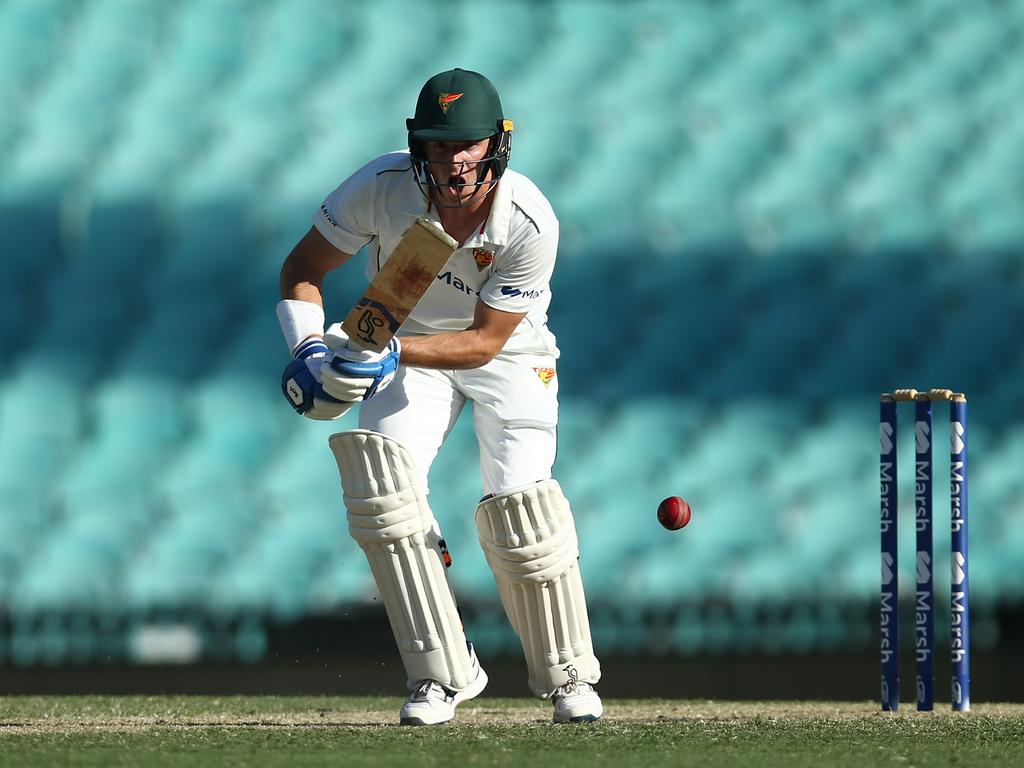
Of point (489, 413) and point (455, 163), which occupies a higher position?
point (455, 163)

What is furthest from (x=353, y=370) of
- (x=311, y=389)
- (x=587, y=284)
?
(x=587, y=284)

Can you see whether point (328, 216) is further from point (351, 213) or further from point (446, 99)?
point (446, 99)

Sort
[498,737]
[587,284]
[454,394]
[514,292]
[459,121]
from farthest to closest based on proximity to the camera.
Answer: [587,284]
[454,394]
[514,292]
[459,121]
[498,737]

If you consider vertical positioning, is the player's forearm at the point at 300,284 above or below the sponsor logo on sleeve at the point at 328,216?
below

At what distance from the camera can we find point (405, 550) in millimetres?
2459

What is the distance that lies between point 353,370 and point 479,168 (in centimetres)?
40

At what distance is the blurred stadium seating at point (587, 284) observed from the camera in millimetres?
4410

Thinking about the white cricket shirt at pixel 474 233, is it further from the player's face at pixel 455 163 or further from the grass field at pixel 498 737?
the grass field at pixel 498 737

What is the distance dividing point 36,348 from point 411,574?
2523mm

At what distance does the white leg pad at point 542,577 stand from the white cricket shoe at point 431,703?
135 mm

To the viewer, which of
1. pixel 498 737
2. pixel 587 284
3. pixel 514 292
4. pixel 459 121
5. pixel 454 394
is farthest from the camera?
pixel 587 284

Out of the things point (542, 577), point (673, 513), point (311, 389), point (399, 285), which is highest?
point (399, 285)

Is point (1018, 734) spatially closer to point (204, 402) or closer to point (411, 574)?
point (411, 574)

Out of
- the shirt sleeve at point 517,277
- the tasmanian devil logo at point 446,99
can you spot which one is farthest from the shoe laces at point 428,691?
the tasmanian devil logo at point 446,99
